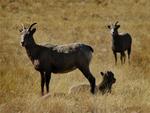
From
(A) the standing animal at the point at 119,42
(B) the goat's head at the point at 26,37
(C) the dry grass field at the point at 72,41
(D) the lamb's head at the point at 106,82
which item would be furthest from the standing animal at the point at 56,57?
(A) the standing animal at the point at 119,42

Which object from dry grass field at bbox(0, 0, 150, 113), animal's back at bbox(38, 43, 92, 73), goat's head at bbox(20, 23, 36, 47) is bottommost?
dry grass field at bbox(0, 0, 150, 113)

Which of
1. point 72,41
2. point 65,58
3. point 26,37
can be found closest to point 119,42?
point 72,41

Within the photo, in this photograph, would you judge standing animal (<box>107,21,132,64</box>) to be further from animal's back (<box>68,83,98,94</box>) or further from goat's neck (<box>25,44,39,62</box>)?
goat's neck (<box>25,44,39,62</box>)

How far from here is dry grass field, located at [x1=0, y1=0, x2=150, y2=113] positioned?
395 inches

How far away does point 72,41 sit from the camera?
26.0 metres

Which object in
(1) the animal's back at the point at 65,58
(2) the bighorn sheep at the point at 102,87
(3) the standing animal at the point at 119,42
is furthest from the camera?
(3) the standing animal at the point at 119,42

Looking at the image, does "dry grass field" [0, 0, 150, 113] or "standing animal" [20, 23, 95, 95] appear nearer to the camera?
"dry grass field" [0, 0, 150, 113]

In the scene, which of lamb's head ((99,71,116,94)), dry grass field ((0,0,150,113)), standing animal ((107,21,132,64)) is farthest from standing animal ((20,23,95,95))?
standing animal ((107,21,132,64))

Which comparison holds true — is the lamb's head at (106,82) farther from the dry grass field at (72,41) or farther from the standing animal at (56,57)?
the standing animal at (56,57)

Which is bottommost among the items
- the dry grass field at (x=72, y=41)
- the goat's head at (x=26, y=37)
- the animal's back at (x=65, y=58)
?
the dry grass field at (x=72, y=41)

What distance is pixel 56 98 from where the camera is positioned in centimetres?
1038

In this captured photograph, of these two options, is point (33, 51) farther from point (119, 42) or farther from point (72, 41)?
point (72, 41)

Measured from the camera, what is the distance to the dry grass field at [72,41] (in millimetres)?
10023

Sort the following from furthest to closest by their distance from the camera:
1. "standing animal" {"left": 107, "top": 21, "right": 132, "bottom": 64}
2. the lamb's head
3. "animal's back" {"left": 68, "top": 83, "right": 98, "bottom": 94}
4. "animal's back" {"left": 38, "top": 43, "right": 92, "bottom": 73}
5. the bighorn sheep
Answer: "standing animal" {"left": 107, "top": 21, "right": 132, "bottom": 64} < the lamb's head < "animal's back" {"left": 38, "top": 43, "right": 92, "bottom": 73} < the bighorn sheep < "animal's back" {"left": 68, "top": 83, "right": 98, "bottom": 94}
